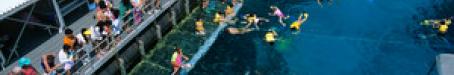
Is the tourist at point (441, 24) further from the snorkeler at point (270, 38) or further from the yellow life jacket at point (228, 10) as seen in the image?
the yellow life jacket at point (228, 10)

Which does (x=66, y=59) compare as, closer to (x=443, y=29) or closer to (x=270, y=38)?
(x=270, y=38)

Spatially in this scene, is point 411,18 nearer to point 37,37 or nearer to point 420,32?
point 420,32

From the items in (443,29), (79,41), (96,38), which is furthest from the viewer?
(443,29)

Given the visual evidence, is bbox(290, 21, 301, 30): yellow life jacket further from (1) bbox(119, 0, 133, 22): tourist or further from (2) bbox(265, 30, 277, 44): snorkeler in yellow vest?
(1) bbox(119, 0, 133, 22): tourist

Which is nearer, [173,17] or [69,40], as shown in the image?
[69,40]

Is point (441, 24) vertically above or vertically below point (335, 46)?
above

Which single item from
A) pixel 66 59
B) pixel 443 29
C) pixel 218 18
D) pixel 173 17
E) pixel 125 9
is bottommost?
pixel 443 29

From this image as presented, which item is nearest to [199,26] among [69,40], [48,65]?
[69,40]
